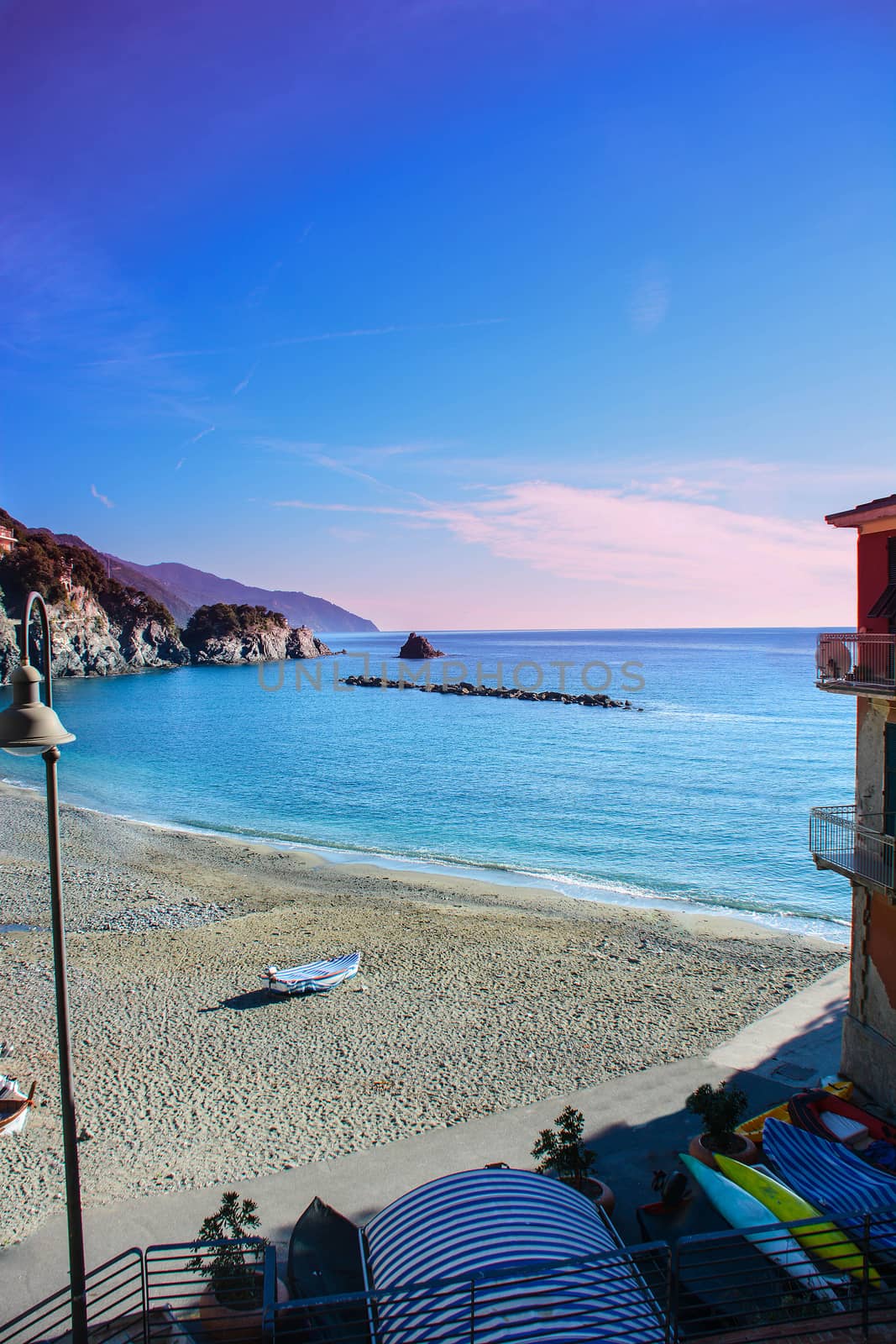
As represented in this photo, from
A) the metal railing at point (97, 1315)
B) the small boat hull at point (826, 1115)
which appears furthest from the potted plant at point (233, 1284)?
the small boat hull at point (826, 1115)

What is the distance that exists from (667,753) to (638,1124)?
49.3 m

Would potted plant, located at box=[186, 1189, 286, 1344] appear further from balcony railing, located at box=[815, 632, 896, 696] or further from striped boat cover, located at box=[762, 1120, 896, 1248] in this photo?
balcony railing, located at box=[815, 632, 896, 696]

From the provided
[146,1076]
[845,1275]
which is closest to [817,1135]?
[845,1275]

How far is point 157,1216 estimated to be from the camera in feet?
31.4

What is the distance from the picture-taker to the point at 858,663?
34.1 ft

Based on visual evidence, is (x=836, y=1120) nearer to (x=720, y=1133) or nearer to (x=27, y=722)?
(x=720, y=1133)

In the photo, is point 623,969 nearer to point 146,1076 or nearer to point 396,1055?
point 396,1055

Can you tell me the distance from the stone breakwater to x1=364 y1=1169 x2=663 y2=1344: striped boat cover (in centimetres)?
8171

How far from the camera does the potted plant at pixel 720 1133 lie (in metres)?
9.42

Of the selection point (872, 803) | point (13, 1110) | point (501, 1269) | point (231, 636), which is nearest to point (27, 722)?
point (501, 1269)

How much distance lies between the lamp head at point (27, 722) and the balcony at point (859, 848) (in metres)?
9.13

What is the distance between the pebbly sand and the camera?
449 inches

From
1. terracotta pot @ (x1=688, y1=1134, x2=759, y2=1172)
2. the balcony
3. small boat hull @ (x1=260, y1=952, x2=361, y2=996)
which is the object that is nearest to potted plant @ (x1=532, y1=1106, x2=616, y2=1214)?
terracotta pot @ (x1=688, y1=1134, x2=759, y2=1172)

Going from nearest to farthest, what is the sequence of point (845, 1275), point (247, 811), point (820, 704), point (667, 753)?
point (845, 1275) → point (247, 811) → point (667, 753) → point (820, 704)
